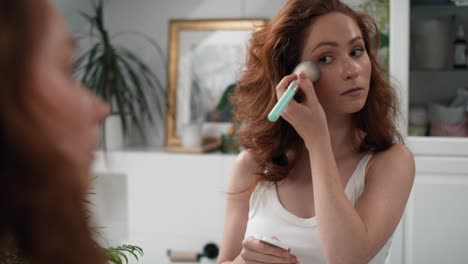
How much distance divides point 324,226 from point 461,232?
913 millimetres

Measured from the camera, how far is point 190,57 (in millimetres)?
2186

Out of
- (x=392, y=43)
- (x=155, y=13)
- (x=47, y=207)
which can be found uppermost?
(x=155, y=13)

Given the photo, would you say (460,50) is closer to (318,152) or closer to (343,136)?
(343,136)

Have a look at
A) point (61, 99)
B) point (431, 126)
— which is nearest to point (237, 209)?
point (61, 99)

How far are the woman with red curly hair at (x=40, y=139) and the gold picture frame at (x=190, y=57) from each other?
181 centimetres

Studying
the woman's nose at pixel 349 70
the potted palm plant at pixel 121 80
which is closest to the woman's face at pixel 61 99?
the woman's nose at pixel 349 70

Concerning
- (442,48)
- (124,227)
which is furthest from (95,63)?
(442,48)

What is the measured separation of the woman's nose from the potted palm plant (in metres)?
1.30

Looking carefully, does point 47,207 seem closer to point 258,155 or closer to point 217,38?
point 258,155

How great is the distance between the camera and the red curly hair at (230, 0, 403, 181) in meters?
1.00

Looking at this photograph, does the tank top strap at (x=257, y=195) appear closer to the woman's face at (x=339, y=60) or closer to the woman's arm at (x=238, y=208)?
the woman's arm at (x=238, y=208)

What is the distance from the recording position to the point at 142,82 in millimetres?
2273

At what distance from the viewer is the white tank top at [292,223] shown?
37.5 inches

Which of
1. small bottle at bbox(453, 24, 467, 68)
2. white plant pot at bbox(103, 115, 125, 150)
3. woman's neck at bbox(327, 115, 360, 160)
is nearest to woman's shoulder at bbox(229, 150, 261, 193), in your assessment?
woman's neck at bbox(327, 115, 360, 160)
